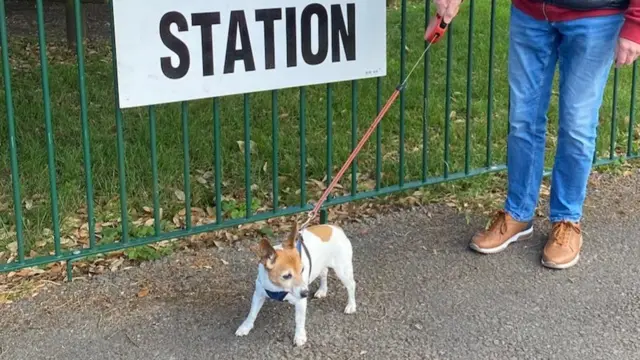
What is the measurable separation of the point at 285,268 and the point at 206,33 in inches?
49.2

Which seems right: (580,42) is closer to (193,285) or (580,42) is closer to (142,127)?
(193,285)

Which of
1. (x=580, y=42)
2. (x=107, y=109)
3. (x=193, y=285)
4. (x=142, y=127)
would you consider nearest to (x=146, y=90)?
(x=193, y=285)

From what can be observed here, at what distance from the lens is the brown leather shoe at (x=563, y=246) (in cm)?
421

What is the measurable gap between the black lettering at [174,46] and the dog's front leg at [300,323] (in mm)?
1190

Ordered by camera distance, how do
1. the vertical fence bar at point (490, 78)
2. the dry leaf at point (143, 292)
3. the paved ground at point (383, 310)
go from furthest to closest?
the vertical fence bar at point (490, 78)
the dry leaf at point (143, 292)
the paved ground at point (383, 310)

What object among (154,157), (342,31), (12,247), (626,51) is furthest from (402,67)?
(12,247)

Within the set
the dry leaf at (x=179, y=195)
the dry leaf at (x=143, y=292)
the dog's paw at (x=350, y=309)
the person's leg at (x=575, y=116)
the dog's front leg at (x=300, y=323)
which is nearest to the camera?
the dog's front leg at (x=300, y=323)

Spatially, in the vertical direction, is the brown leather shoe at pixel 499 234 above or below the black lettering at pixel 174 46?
below

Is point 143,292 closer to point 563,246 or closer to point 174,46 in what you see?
point 174,46

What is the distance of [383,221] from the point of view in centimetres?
482

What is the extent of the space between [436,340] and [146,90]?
1.62 meters

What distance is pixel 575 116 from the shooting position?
158 inches

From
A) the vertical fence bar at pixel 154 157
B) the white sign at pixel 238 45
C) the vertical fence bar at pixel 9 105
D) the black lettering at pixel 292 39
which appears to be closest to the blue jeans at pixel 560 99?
the white sign at pixel 238 45

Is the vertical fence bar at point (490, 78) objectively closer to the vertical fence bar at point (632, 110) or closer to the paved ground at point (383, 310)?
the paved ground at point (383, 310)
